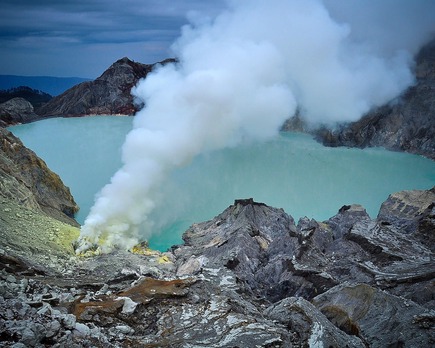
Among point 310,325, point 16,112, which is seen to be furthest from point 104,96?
point 310,325

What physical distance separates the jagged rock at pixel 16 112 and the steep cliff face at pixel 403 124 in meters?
31.0

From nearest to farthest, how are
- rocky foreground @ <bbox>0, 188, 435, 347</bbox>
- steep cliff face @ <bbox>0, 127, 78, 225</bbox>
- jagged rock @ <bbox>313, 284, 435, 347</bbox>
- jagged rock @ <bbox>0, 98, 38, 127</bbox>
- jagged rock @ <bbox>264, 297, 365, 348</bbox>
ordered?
rocky foreground @ <bbox>0, 188, 435, 347</bbox> < jagged rock @ <bbox>264, 297, 365, 348</bbox> < jagged rock @ <bbox>313, 284, 435, 347</bbox> < steep cliff face @ <bbox>0, 127, 78, 225</bbox> < jagged rock @ <bbox>0, 98, 38, 127</bbox>

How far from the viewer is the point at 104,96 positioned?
167 feet

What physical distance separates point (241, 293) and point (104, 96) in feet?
152

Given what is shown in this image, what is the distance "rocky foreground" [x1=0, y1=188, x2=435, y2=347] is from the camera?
552 centimetres

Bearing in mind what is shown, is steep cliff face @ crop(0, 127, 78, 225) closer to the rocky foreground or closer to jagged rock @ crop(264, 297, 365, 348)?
the rocky foreground

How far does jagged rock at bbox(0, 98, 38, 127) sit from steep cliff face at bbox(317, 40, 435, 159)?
31029 mm

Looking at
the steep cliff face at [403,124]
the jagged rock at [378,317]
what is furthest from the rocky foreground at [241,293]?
the steep cliff face at [403,124]

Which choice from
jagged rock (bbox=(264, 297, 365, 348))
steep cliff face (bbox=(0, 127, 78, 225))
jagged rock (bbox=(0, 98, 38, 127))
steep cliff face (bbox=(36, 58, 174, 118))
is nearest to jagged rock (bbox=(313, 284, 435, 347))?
jagged rock (bbox=(264, 297, 365, 348))

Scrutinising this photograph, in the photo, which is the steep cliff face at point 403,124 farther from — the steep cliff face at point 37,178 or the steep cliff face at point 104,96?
the steep cliff face at point 104,96

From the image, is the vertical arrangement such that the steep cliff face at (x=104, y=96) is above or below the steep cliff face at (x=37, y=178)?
above

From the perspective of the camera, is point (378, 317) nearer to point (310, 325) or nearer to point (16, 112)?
point (310, 325)

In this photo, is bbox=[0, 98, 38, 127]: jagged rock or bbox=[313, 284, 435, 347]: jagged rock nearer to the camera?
bbox=[313, 284, 435, 347]: jagged rock

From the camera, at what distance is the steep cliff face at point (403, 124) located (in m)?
31.2
